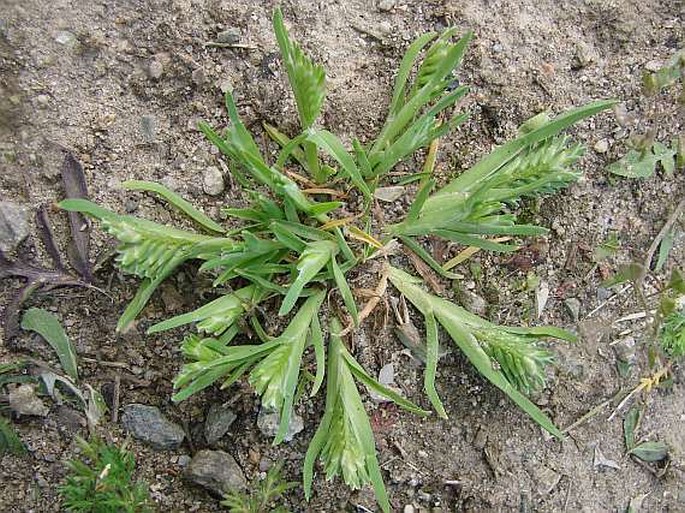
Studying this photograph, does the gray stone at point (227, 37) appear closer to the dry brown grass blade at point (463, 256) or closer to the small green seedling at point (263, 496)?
the dry brown grass blade at point (463, 256)

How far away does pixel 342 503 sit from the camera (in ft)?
7.48

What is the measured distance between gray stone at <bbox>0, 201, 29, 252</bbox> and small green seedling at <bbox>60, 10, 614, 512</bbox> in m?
0.28

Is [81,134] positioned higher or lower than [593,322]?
higher

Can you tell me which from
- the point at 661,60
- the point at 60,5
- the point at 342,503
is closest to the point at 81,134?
the point at 60,5

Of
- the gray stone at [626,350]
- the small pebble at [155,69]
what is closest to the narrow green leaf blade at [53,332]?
the small pebble at [155,69]

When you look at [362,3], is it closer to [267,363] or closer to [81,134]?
[81,134]

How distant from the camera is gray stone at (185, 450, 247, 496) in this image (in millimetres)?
2209

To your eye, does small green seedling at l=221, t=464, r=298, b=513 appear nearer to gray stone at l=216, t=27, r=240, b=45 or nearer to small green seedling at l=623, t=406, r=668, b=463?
small green seedling at l=623, t=406, r=668, b=463

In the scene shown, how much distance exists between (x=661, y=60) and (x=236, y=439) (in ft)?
6.12

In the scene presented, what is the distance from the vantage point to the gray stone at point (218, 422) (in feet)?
7.37

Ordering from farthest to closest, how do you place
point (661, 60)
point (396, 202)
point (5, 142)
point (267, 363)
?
point (661, 60) → point (396, 202) → point (5, 142) → point (267, 363)

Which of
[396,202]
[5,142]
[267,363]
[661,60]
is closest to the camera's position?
[267,363]

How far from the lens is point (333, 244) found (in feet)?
7.09

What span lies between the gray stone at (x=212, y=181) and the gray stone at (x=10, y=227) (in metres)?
0.54
